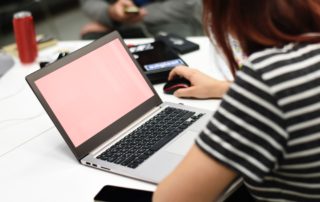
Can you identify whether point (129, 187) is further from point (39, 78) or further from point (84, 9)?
point (84, 9)

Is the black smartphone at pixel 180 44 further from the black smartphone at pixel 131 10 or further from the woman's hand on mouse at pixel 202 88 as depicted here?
the black smartphone at pixel 131 10

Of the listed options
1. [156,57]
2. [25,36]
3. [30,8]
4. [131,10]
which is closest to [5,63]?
[25,36]

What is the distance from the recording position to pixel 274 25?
2.51 feet

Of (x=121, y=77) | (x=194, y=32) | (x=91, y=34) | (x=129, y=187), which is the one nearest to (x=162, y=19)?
(x=194, y=32)

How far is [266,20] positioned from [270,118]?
0.53 feet

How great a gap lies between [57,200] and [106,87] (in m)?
0.37

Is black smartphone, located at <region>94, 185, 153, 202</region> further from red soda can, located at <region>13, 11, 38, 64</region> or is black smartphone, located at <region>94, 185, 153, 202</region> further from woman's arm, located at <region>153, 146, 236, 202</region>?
red soda can, located at <region>13, 11, 38, 64</region>

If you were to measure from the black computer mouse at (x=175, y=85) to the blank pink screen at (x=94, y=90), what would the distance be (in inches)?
4.7

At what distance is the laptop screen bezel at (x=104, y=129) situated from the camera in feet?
3.70

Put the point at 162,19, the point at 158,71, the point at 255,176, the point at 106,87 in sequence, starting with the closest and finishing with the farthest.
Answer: the point at 255,176 → the point at 106,87 → the point at 158,71 → the point at 162,19

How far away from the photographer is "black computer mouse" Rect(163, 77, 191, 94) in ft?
4.76

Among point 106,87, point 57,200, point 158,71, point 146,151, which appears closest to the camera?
point 57,200

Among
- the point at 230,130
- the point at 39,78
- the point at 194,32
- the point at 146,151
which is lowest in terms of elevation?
the point at 194,32

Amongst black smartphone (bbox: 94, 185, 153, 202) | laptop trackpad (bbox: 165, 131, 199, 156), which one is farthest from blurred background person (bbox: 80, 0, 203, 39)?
black smartphone (bbox: 94, 185, 153, 202)
